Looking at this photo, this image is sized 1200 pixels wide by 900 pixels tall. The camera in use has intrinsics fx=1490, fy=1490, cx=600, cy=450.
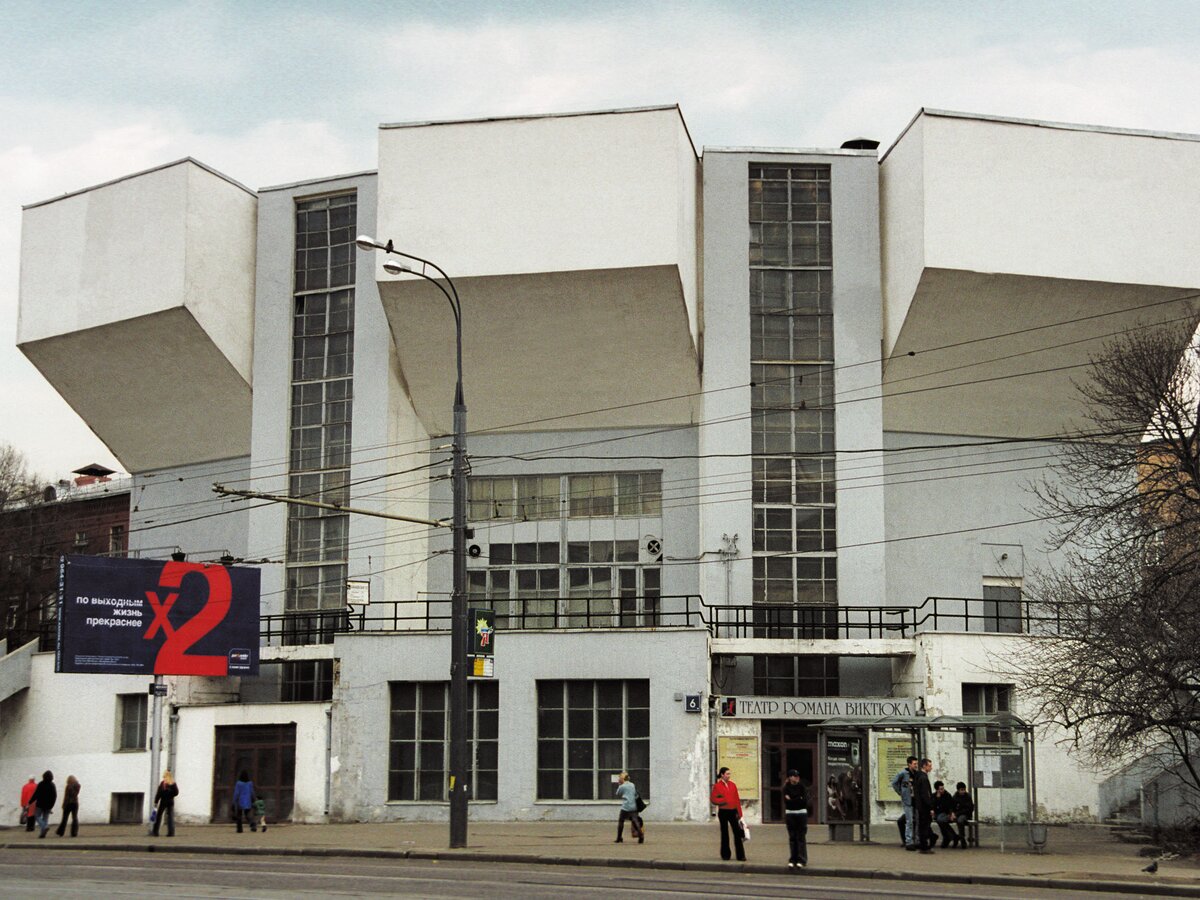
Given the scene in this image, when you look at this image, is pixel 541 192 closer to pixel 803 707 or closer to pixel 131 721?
pixel 803 707

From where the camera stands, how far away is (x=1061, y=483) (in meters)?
41.6

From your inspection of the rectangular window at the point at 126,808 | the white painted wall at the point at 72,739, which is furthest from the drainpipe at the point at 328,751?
the rectangular window at the point at 126,808

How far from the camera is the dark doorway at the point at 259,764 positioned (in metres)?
36.9

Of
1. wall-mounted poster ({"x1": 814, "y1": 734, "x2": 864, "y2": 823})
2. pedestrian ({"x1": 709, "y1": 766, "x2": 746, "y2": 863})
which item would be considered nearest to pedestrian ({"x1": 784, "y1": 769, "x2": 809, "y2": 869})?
pedestrian ({"x1": 709, "y1": 766, "x2": 746, "y2": 863})

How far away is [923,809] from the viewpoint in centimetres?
2452

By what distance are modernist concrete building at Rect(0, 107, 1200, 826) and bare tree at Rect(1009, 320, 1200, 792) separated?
7193 mm

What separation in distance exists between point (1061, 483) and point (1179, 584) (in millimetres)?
15268

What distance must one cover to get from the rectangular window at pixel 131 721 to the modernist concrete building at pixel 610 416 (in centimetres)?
23

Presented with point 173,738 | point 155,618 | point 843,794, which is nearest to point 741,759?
point 843,794

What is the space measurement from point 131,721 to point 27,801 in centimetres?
319

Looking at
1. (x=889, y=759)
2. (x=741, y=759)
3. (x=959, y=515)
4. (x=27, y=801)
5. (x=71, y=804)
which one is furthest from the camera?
(x=959, y=515)

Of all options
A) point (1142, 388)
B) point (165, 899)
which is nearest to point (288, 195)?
point (1142, 388)

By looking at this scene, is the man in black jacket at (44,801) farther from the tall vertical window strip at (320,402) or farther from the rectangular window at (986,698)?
the rectangular window at (986,698)

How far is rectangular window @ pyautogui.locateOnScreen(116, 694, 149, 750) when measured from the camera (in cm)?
3878
